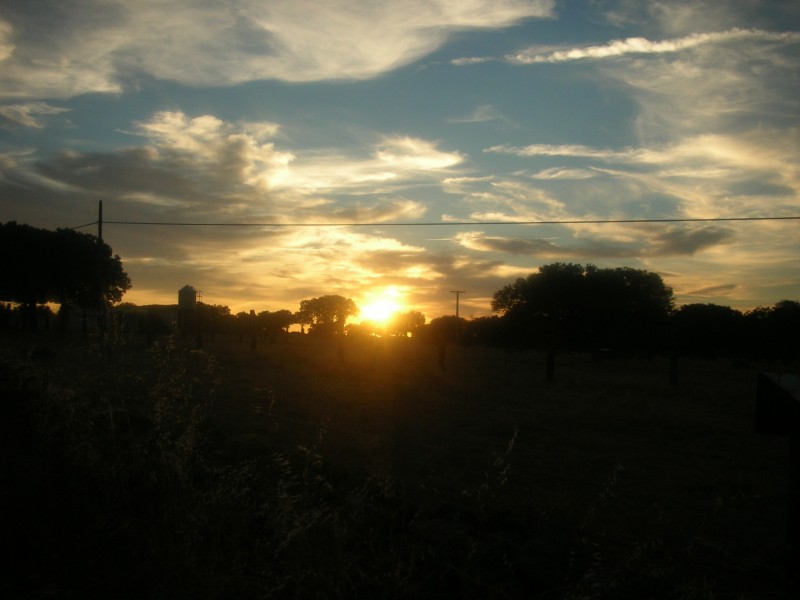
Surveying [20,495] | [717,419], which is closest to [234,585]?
[20,495]

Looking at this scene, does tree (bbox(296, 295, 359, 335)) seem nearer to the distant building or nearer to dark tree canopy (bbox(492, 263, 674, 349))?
the distant building

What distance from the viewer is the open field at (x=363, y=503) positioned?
4.50m

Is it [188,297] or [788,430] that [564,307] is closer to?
[188,297]

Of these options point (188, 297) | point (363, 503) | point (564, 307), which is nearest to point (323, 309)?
point (188, 297)

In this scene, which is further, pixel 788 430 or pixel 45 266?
pixel 45 266

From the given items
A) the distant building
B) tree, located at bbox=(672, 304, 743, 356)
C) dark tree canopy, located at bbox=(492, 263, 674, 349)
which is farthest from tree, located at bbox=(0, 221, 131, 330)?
tree, located at bbox=(672, 304, 743, 356)

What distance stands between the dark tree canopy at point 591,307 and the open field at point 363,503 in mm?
40803

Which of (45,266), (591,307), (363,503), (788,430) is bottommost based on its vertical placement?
(363,503)

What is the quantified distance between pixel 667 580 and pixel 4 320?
4001cm

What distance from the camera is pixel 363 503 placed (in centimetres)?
569

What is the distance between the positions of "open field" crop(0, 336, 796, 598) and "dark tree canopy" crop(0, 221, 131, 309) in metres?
35.8

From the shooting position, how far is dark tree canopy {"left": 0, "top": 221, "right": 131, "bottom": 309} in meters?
45.5

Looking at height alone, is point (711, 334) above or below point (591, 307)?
below

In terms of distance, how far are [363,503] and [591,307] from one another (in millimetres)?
53374
